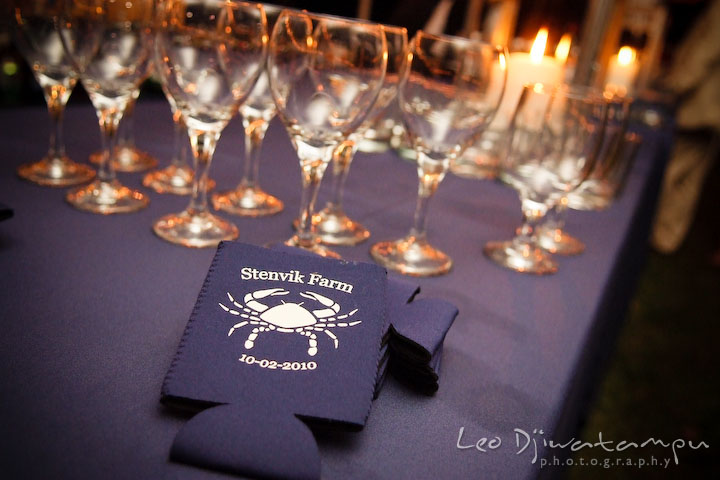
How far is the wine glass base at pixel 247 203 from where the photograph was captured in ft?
3.23

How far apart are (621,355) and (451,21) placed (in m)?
1.56

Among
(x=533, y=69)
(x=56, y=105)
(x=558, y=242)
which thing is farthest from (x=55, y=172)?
(x=533, y=69)

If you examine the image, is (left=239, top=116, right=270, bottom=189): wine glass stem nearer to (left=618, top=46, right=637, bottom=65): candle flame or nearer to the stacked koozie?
the stacked koozie

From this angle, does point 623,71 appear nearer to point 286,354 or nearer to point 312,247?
point 312,247

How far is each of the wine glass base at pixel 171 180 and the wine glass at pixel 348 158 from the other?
8.3 inches

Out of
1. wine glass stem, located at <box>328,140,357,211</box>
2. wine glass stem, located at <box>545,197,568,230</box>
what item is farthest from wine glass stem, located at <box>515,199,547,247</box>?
wine glass stem, located at <box>328,140,357,211</box>

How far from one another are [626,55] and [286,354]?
11.6ft

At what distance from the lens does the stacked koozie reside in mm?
421

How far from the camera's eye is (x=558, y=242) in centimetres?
113

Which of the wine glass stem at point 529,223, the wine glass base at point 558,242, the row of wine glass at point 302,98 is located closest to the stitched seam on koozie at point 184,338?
the row of wine glass at point 302,98

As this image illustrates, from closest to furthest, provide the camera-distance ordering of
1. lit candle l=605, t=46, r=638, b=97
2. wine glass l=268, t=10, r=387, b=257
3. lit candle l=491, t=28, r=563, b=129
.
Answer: wine glass l=268, t=10, r=387, b=257, lit candle l=491, t=28, r=563, b=129, lit candle l=605, t=46, r=638, b=97

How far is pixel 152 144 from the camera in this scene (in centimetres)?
126

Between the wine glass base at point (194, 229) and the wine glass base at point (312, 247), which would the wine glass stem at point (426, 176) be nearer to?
the wine glass base at point (312, 247)

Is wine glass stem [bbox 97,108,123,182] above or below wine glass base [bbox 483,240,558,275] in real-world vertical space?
above
